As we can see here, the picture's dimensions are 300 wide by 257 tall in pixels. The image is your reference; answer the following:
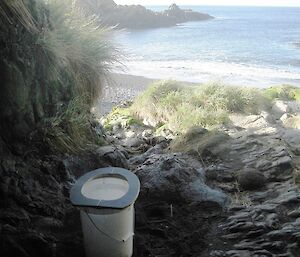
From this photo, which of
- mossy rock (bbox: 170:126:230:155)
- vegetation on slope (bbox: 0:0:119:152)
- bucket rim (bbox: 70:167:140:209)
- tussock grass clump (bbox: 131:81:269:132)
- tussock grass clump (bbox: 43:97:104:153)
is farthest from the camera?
tussock grass clump (bbox: 131:81:269:132)

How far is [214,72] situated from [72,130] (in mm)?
13948

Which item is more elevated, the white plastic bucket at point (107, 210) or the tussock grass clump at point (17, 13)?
the tussock grass clump at point (17, 13)

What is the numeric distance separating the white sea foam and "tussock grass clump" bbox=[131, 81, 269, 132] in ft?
19.4

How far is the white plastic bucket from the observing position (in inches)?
107

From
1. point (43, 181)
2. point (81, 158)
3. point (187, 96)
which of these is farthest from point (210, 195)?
point (187, 96)

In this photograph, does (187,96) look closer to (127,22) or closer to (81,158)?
(81,158)

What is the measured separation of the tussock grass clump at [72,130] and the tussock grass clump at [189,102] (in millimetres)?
3123

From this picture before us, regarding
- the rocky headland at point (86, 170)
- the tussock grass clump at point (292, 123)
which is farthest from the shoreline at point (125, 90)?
the rocky headland at point (86, 170)

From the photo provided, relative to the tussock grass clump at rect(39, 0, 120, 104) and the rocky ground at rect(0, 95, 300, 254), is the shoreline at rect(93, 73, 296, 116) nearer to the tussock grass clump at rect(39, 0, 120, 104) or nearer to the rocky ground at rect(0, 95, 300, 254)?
the tussock grass clump at rect(39, 0, 120, 104)

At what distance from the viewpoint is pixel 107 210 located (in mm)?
2691

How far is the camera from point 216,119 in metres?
7.19

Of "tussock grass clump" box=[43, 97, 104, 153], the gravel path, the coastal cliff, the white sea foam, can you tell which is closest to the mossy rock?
"tussock grass clump" box=[43, 97, 104, 153]

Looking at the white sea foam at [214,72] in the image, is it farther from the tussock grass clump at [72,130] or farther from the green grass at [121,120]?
the tussock grass clump at [72,130]

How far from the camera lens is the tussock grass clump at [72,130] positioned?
3750 millimetres
